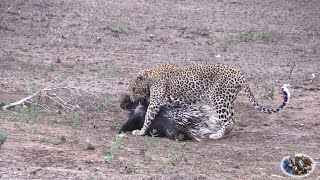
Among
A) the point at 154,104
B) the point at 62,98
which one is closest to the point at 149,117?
the point at 154,104

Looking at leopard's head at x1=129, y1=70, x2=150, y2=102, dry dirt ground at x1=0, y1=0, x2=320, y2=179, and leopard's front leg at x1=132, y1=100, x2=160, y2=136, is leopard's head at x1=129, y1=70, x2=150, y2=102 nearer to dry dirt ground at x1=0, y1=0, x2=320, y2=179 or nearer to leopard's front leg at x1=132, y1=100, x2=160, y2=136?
leopard's front leg at x1=132, y1=100, x2=160, y2=136

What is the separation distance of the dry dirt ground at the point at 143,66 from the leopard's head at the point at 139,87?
42 cm

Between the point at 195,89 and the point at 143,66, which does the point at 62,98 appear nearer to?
the point at 195,89

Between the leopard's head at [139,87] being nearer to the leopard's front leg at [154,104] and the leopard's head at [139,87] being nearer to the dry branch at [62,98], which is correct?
the leopard's front leg at [154,104]

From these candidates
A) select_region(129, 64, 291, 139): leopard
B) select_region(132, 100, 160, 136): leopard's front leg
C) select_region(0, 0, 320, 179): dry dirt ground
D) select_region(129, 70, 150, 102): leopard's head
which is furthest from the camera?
select_region(129, 70, 150, 102): leopard's head

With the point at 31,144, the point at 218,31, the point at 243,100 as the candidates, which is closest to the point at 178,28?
the point at 218,31

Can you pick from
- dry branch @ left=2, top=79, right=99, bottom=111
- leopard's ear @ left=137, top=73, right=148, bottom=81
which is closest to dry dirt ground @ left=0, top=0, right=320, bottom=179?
dry branch @ left=2, top=79, right=99, bottom=111

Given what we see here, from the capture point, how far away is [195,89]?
11188 millimetres

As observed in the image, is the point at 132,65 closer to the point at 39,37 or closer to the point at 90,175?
the point at 39,37

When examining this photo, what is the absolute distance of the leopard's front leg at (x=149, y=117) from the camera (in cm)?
1086

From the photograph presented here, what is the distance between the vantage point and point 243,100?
12938 mm

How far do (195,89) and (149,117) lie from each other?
0.76 metres

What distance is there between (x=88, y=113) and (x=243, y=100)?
269 cm

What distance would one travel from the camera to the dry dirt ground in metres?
8.58
